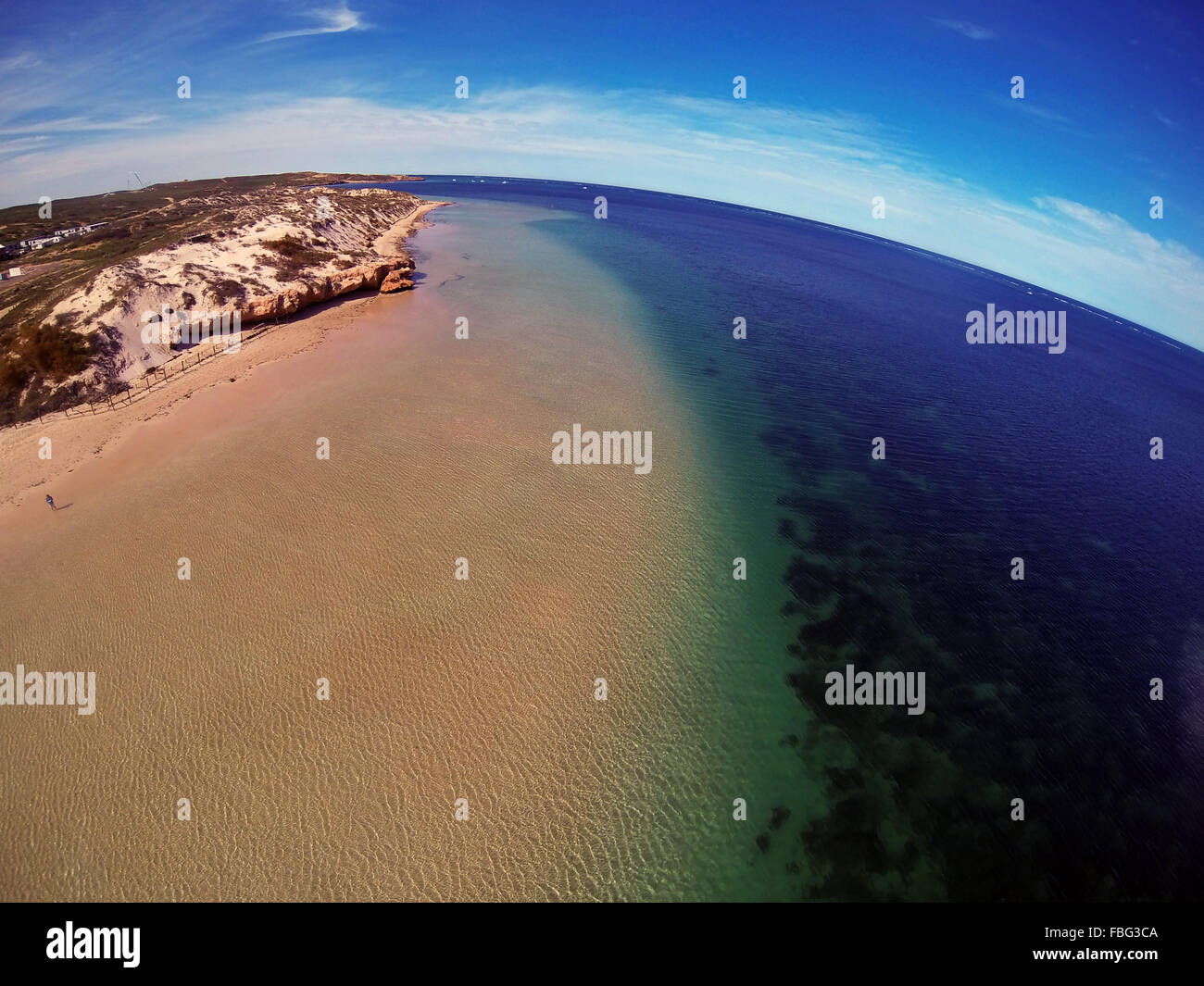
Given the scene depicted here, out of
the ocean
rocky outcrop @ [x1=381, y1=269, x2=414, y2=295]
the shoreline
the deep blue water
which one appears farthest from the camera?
rocky outcrop @ [x1=381, y1=269, x2=414, y2=295]

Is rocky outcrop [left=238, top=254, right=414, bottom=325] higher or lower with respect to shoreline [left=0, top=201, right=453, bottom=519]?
higher

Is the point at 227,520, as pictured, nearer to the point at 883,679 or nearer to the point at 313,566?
the point at 313,566

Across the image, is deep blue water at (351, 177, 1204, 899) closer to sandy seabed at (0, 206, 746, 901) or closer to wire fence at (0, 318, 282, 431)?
sandy seabed at (0, 206, 746, 901)

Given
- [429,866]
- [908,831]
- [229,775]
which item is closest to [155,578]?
[229,775]

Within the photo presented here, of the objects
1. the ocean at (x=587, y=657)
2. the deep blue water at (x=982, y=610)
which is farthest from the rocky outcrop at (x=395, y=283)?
the deep blue water at (x=982, y=610)

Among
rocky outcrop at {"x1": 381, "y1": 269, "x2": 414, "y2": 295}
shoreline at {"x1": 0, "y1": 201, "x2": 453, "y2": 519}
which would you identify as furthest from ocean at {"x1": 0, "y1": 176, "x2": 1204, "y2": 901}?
rocky outcrop at {"x1": 381, "y1": 269, "x2": 414, "y2": 295}

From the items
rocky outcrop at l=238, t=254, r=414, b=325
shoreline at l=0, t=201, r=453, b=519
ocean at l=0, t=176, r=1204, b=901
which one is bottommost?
ocean at l=0, t=176, r=1204, b=901
